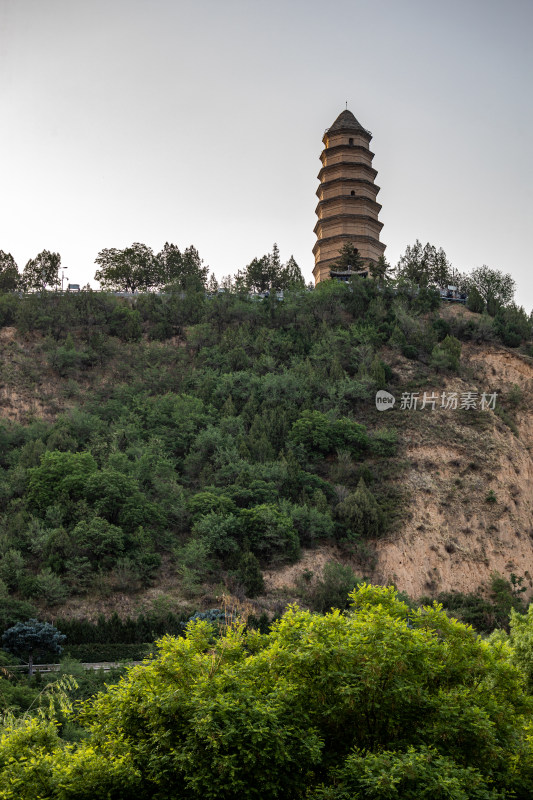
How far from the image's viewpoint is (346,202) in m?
55.8

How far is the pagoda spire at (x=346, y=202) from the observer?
182 ft

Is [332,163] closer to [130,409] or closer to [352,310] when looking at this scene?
[352,310]

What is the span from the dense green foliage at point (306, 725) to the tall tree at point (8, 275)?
43314 mm

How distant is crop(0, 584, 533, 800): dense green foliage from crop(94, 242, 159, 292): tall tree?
145 ft

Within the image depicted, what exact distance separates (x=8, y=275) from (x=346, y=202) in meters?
23.7

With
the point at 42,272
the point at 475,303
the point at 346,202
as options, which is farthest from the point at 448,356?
the point at 42,272

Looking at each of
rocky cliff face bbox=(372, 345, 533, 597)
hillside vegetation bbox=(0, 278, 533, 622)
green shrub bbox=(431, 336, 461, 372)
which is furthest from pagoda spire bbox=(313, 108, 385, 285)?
rocky cliff face bbox=(372, 345, 533, 597)

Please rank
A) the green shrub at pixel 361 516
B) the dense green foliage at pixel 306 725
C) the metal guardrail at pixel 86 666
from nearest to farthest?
the dense green foliage at pixel 306 725 < the metal guardrail at pixel 86 666 < the green shrub at pixel 361 516

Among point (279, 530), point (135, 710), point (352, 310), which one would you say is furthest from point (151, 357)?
point (135, 710)

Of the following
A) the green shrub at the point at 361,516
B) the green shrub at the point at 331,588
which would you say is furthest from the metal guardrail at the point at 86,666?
the green shrub at the point at 361,516

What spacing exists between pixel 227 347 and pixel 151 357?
4.61 m

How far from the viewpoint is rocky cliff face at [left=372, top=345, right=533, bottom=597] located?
36.0 metres

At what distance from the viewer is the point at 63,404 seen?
1716 inches

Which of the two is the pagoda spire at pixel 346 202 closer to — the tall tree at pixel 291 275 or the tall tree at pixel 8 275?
the tall tree at pixel 291 275
